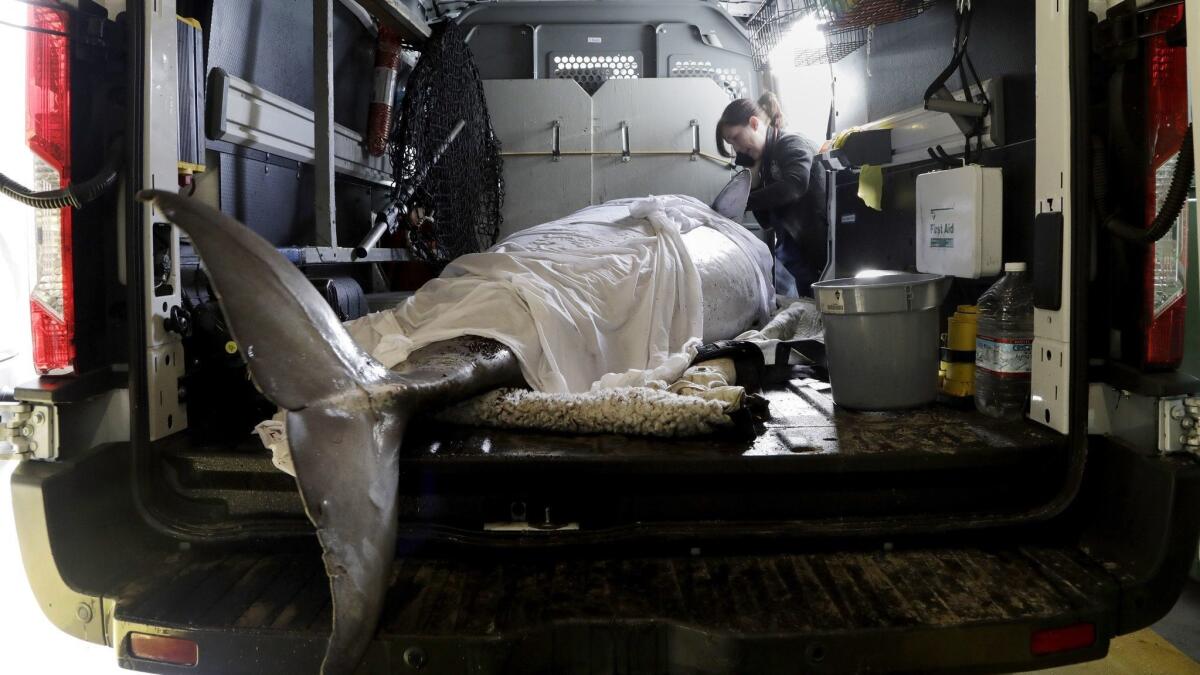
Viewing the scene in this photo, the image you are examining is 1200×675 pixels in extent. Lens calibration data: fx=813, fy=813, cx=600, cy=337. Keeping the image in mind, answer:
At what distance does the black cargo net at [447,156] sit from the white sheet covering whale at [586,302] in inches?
60.1

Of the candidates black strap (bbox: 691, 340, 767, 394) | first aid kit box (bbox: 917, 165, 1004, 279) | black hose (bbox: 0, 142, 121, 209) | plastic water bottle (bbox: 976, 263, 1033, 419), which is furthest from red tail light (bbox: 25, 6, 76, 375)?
first aid kit box (bbox: 917, 165, 1004, 279)

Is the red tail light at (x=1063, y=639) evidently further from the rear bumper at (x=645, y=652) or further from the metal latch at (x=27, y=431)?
the metal latch at (x=27, y=431)

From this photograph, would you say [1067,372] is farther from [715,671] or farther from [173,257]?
[173,257]

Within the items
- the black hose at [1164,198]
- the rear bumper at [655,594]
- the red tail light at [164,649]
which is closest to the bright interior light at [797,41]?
the black hose at [1164,198]

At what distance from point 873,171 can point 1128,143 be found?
1710mm

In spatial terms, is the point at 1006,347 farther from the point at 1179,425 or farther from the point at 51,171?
the point at 51,171

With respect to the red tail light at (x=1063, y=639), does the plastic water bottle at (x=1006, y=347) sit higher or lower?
higher

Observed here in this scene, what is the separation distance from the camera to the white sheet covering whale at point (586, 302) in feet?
8.27

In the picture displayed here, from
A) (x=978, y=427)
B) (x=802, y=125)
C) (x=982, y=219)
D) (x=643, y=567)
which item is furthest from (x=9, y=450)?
(x=802, y=125)

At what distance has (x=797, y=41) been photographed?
4.57 meters

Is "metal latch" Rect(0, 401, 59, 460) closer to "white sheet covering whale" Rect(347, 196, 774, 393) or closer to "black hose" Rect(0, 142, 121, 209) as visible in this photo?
"black hose" Rect(0, 142, 121, 209)

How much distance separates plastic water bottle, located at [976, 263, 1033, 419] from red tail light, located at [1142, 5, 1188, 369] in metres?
0.34

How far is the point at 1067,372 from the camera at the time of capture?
1849mm

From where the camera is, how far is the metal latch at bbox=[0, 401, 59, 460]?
173 cm
